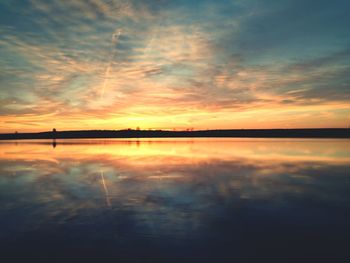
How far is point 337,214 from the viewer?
30.0 ft

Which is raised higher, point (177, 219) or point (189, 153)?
point (189, 153)

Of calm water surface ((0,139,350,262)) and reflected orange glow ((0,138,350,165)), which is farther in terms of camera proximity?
reflected orange glow ((0,138,350,165))

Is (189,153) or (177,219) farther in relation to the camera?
(189,153)

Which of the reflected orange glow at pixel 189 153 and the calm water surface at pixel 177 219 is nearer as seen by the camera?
the calm water surface at pixel 177 219

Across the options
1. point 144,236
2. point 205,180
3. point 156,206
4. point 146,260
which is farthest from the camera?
point 205,180

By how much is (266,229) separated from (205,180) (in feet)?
25.1

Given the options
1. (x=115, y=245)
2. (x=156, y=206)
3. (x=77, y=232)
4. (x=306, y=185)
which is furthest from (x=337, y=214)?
(x=77, y=232)

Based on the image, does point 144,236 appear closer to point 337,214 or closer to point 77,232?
point 77,232

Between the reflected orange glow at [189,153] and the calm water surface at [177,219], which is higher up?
the reflected orange glow at [189,153]

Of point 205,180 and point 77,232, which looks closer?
point 77,232

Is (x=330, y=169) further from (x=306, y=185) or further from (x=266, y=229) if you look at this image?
(x=266, y=229)

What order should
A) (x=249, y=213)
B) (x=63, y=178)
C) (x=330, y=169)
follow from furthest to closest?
(x=330, y=169)
(x=63, y=178)
(x=249, y=213)

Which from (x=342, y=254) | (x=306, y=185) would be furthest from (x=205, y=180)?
(x=342, y=254)

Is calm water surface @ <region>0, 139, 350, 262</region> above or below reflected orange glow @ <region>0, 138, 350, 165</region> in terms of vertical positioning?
below
